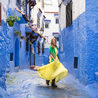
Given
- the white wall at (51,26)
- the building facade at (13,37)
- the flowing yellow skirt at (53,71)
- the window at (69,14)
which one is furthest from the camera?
the white wall at (51,26)

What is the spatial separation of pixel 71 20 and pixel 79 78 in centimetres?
339

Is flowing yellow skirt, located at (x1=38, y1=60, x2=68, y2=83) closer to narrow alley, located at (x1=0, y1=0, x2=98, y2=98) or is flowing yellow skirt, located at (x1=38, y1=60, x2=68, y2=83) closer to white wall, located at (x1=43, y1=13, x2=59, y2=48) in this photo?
narrow alley, located at (x1=0, y1=0, x2=98, y2=98)

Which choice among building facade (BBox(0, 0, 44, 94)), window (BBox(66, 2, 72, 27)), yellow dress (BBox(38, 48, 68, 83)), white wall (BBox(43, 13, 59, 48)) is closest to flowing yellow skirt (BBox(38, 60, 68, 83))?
yellow dress (BBox(38, 48, 68, 83))

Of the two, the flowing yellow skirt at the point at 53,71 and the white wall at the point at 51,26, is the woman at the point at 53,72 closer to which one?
the flowing yellow skirt at the point at 53,71

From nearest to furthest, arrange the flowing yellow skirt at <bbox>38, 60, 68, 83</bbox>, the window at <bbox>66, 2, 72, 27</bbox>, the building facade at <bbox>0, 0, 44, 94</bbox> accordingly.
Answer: the building facade at <bbox>0, 0, 44, 94</bbox>, the flowing yellow skirt at <bbox>38, 60, 68, 83</bbox>, the window at <bbox>66, 2, 72, 27</bbox>

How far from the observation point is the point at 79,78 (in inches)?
397

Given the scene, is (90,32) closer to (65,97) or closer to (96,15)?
(96,15)

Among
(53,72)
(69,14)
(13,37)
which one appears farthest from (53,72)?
(69,14)

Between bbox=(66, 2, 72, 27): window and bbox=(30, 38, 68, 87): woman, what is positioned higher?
bbox=(66, 2, 72, 27): window

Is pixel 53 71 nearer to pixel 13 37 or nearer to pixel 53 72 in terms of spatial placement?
pixel 53 72

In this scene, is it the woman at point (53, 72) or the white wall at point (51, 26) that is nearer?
the woman at point (53, 72)

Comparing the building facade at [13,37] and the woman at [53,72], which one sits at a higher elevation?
the building facade at [13,37]

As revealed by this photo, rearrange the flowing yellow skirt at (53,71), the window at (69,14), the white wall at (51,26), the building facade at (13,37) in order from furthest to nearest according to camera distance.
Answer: the white wall at (51,26) < the window at (69,14) < the flowing yellow skirt at (53,71) < the building facade at (13,37)

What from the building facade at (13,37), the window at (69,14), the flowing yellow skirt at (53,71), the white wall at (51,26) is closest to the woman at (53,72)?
the flowing yellow skirt at (53,71)
